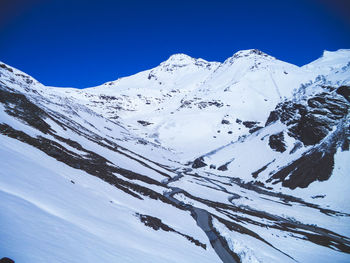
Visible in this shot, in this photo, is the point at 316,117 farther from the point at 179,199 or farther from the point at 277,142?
the point at 179,199

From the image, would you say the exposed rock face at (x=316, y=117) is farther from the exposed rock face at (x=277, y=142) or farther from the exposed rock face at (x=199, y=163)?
the exposed rock face at (x=199, y=163)

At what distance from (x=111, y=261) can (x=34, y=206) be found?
5.32 m

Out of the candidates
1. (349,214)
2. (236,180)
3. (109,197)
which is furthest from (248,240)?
(236,180)

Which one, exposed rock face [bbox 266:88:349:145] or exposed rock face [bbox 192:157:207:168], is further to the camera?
exposed rock face [bbox 192:157:207:168]

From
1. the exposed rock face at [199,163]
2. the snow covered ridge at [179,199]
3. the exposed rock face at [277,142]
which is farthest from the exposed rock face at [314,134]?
the exposed rock face at [199,163]

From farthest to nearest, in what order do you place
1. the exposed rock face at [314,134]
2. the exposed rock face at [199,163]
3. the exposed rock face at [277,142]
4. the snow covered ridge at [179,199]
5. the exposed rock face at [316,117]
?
the exposed rock face at [199,163] → the exposed rock face at [277,142] → the exposed rock face at [316,117] → the exposed rock face at [314,134] → the snow covered ridge at [179,199]

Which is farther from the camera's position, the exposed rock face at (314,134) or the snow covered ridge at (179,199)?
A: the exposed rock face at (314,134)

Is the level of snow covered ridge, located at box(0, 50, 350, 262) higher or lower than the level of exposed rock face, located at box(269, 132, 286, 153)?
lower

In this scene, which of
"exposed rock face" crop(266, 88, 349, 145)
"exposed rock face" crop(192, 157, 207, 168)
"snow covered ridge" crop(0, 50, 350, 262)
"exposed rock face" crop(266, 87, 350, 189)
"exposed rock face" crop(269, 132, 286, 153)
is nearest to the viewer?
"snow covered ridge" crop(0, 50, 350, 262)

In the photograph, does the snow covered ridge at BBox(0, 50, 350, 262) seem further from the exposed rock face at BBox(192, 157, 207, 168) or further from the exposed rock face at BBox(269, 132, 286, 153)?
the exposed rock face at BBox(192, 157, 207, 168)

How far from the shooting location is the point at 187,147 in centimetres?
17850

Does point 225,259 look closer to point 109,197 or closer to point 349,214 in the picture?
point 109,197

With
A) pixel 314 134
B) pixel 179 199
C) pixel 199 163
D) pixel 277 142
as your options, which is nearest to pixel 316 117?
pixel 314 134

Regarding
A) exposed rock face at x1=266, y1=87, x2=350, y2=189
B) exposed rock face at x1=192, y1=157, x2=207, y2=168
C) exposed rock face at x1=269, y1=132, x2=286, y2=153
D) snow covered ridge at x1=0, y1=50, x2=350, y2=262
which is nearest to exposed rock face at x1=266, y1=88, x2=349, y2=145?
exposed rock face at x1=266, y1=87, x2=350, y2=189
